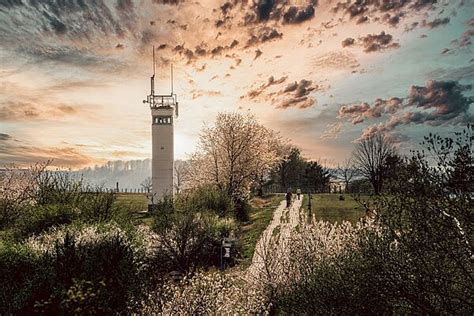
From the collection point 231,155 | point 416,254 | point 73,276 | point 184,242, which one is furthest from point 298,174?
point 416,254

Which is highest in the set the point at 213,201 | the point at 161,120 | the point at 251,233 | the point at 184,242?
the point at 161,120

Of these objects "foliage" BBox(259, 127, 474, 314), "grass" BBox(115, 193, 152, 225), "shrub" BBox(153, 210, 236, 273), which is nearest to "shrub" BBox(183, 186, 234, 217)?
"grass" BBox(115, 193, 152, 225)

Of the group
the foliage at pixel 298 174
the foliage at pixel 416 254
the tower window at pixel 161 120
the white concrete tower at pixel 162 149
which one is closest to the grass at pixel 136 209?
the white concrete tower at pixel 162 149

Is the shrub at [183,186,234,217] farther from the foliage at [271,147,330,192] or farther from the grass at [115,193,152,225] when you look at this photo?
the foliage at [271,147,330,192]

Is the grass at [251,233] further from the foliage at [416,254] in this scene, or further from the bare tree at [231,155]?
the foliage at [416,254]

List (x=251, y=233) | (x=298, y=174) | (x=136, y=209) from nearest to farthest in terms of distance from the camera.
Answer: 1. (x=251, y=233)
2. (x=136, y=209)
3. (x=298, y=174)

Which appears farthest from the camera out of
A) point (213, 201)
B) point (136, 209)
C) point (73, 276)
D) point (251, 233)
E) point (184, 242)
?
point (136, 209)

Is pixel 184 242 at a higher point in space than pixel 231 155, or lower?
lower

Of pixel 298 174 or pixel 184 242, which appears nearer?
pixel 184 242

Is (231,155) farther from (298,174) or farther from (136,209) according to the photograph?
(298,174)

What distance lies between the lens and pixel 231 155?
43.4 metres

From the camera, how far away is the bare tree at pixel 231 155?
4281cm

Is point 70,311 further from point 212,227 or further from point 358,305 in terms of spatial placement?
point 212,227

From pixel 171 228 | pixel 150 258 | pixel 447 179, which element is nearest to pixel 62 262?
pixel 150 258
